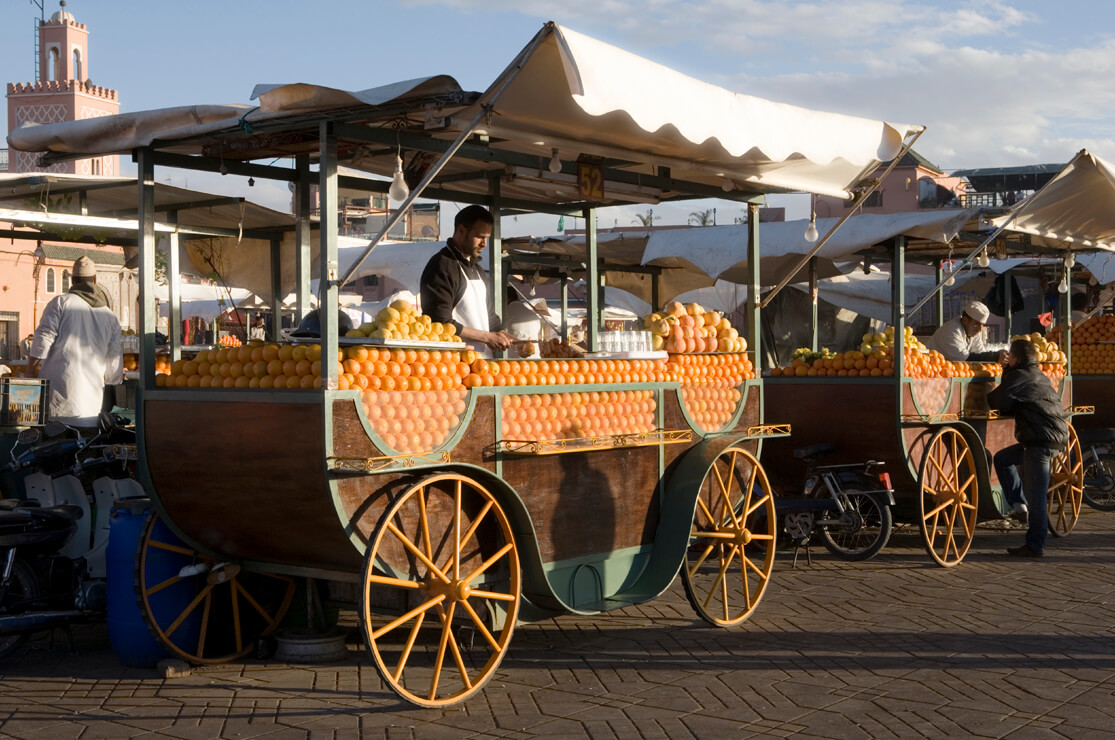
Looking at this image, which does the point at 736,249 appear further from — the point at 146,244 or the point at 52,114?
the point at 52,114

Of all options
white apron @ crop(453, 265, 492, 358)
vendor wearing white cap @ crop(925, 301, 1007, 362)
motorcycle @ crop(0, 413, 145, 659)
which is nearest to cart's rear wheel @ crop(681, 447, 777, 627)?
white apron @ crop(453, 265, 492, 358)

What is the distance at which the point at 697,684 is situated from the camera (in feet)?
17.1

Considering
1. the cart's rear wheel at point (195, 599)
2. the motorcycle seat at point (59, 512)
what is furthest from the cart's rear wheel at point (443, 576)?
the motorcycle seat at point (59, 512)

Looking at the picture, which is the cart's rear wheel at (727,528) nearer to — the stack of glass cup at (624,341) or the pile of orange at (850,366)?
the stack of glass cup at (624,341)

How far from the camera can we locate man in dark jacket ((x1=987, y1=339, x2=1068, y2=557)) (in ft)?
28.7

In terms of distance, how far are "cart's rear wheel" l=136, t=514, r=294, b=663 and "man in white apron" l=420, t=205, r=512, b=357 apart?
5.13 ft

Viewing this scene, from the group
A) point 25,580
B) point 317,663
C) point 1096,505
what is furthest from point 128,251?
point 1096,505

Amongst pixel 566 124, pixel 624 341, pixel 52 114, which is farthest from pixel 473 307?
pixel 52 114

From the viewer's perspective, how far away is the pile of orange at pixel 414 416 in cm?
468

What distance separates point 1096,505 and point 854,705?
7.83 metres

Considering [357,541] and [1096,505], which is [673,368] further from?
[1096,505]

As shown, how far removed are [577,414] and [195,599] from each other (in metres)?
1.95

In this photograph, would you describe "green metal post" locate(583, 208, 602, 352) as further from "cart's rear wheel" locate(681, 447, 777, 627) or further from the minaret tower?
the minaret tower

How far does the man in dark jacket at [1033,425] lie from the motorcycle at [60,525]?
6.27m
